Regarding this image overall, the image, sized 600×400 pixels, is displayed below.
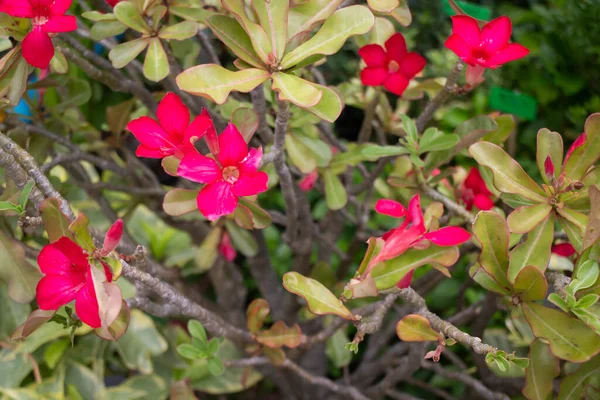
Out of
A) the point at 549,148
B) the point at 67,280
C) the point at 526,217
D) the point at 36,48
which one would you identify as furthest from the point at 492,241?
the point at 36,48

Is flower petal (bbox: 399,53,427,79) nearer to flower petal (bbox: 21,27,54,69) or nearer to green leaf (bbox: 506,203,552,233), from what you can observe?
green leaf (bbox: 506,203,552,233)

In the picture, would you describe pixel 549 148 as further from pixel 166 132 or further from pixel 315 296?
pixel 166 132

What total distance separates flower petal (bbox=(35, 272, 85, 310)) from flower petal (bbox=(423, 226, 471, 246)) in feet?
1.24

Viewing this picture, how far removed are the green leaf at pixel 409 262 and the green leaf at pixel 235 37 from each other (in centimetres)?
27

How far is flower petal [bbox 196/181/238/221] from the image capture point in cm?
58

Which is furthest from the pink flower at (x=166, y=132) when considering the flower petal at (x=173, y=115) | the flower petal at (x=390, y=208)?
the flower petal at (x=390, y=208)

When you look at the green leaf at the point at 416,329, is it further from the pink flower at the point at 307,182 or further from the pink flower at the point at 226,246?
the pink flower at the point at 226,246

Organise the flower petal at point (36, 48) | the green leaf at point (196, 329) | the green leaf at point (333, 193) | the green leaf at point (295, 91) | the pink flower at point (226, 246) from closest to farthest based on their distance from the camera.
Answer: the green leaf at point (295, 91) < the flower petal at point (36, 48) < the green leaf at point (196, 329) < the green leaf at point (333, 193) < the pink flower at point (226, 246)

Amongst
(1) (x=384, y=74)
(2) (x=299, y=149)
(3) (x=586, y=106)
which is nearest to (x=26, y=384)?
(2) (x=299, y=149)

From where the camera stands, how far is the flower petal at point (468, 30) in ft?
2.39

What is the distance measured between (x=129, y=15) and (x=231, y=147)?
0.28 meters

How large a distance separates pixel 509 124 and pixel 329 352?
0.67 m

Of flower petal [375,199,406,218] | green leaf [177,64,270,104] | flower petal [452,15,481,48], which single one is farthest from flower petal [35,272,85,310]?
flower petal [452,15,481,48]

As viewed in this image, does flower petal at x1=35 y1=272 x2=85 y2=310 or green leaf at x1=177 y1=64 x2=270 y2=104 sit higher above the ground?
green leaf at x1=177 y1=64 x2=270 y2=104
